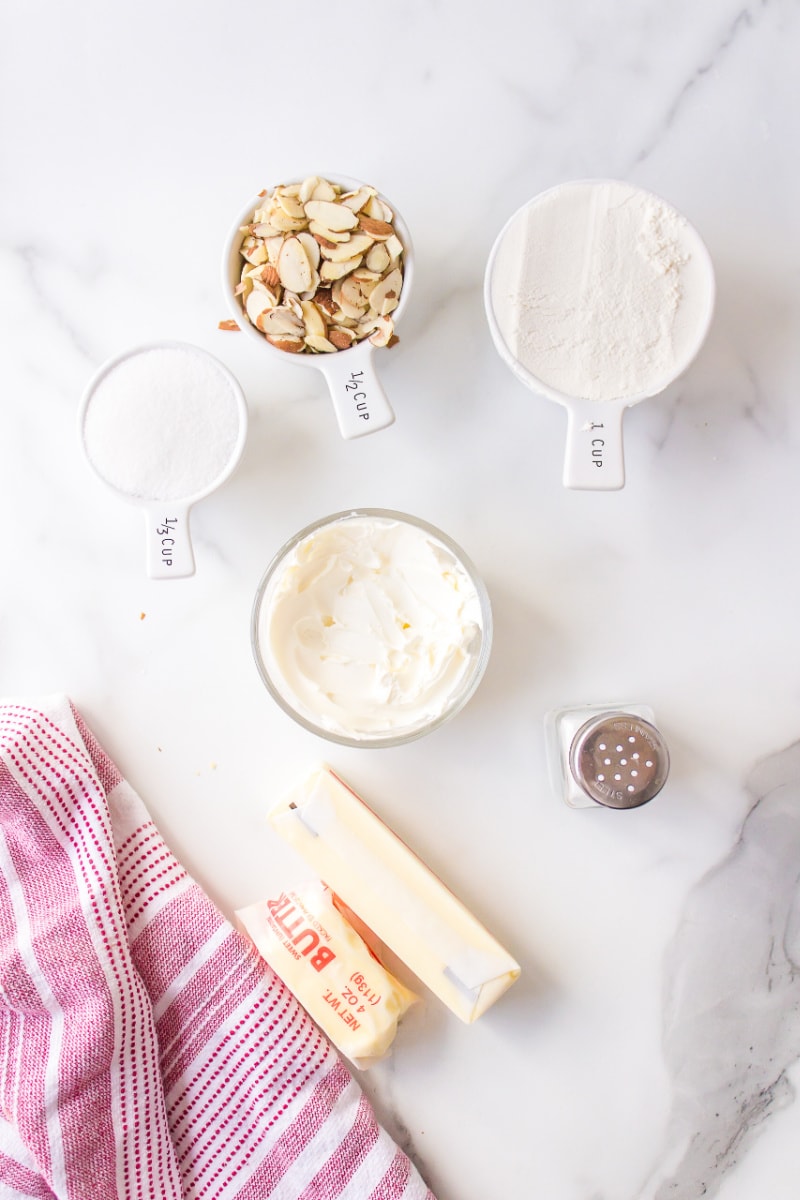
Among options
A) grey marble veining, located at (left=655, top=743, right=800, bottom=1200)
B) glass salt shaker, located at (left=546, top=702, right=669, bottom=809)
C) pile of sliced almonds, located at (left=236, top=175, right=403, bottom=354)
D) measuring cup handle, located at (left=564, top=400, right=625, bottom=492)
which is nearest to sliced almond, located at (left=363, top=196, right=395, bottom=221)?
pile of sliced almonds, located at (left=236, top=175, right=403, bottom=354)

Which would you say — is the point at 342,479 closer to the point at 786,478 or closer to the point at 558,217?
the point at 558,217

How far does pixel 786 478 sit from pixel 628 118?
0.37 metres

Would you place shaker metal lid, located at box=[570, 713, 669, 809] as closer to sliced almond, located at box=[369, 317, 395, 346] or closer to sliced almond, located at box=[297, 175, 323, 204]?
sliced almond, located at box=[369, 317, 395, 346]

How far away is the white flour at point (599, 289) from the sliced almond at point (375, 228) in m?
0.10

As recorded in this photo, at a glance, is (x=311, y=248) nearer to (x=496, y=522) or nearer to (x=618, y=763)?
(x=496, y=522)

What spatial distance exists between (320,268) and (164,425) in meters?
0.19

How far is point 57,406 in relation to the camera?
89 centimetres

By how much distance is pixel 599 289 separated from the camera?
76cm

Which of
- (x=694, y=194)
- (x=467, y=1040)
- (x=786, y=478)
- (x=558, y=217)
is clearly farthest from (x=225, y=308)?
(x=467, y=1040)

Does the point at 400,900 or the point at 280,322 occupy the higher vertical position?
the point at 280,322

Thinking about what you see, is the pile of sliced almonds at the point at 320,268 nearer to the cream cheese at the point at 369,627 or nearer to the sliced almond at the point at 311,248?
the sliced almond at the point at 311,248

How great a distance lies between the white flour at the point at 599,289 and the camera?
759 millimetres

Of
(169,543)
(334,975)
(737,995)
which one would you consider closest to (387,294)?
(169,543)

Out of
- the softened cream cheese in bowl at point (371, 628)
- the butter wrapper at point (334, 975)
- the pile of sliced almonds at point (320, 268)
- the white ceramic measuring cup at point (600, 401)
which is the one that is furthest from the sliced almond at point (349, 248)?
the butter wrapper at point (334, 975)
